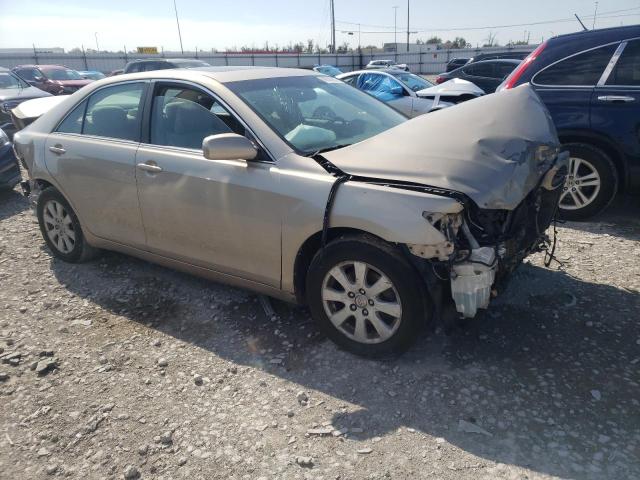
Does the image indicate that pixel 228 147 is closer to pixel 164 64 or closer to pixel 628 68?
pixel 628 68

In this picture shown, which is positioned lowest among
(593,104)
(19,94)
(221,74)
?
(593,104)

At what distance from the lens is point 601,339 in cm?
310

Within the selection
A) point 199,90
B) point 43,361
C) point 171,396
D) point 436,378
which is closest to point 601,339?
point 436,378

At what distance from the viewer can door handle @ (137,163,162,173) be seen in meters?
3.47

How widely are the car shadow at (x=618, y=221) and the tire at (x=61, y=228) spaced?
4.75 metres

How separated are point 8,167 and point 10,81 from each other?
7.60 metres

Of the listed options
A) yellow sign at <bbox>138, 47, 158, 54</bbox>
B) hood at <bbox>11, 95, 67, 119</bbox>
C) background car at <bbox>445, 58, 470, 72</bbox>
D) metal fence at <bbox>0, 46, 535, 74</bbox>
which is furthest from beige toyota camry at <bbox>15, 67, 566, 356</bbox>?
yellow sign at <bbox>138, 47, 158, 54</bbox>

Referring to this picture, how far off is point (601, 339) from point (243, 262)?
2342mm

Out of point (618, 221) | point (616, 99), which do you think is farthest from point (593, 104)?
point (618, 221)

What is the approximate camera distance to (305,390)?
282 cm

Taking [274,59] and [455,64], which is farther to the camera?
[274,59]


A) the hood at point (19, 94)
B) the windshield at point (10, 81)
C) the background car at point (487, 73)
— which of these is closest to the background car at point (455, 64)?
the background car at point (487, 73)

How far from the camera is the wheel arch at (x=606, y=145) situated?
4.84m

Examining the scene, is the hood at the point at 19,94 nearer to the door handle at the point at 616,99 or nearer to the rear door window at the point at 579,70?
the rear door window at the point at 579,70
